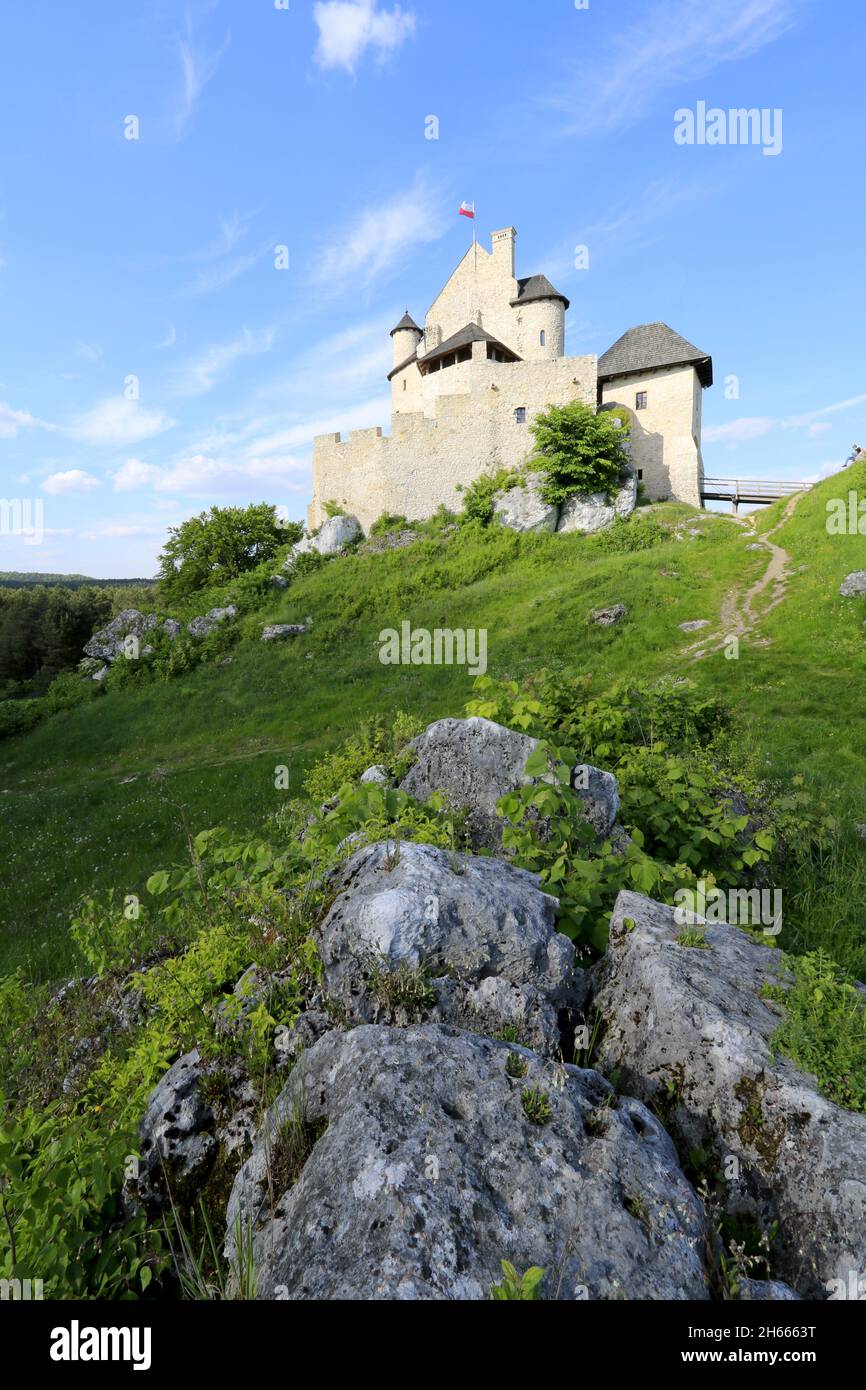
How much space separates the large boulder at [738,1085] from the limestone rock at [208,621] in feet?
114

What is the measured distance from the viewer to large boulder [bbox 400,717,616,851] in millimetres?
6625

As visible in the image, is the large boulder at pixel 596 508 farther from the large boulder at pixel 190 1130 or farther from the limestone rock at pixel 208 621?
the large boulder at pixel 190 1130

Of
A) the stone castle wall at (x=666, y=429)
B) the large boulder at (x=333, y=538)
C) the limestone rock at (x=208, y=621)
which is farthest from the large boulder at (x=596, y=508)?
the limestone rock at (x=208, y=621)

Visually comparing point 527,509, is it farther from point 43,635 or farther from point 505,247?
point 43,635

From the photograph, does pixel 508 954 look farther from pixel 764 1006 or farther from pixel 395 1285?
pixel 395 1285

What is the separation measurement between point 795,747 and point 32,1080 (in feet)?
46.6

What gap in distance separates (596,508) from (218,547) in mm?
26245

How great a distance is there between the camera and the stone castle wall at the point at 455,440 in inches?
1702

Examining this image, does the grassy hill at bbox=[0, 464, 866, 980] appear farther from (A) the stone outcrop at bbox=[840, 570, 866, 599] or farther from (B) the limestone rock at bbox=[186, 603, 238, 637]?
(B) the limestone rock at bbox=[186, 603, 238, 637]

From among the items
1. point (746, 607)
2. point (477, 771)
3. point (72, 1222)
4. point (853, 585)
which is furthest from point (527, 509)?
point (72, 1222)

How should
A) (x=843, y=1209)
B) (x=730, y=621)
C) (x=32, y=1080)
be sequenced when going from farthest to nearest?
(x=730, y=621)
(x=32, y=1080)
(x=843, y=1209)

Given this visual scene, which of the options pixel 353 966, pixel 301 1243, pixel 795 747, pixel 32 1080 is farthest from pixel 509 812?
pixel 795 747

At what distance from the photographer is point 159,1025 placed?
15.8 ft

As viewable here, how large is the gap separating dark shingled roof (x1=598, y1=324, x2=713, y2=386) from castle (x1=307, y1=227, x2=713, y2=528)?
83mm
